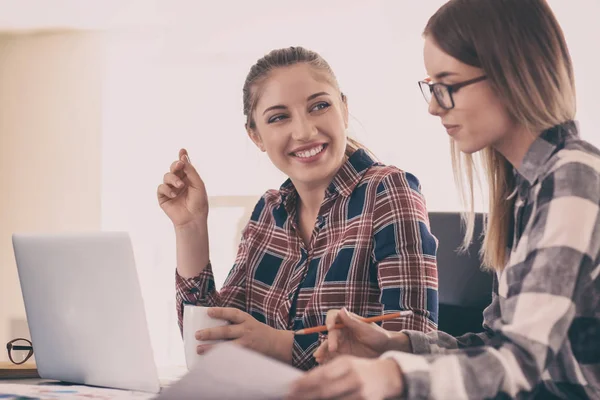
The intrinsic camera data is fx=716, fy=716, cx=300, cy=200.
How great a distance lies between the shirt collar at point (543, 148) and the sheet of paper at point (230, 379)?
1.48ft

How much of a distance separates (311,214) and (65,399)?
76 cm

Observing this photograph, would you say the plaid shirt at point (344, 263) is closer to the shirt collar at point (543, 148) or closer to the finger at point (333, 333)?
the finger at point (333, 333)

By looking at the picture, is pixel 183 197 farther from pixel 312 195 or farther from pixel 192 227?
pixel 312 195

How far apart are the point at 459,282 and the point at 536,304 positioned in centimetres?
91

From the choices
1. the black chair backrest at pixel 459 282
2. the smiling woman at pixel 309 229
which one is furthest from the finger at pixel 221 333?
the black chair backrest at pixel 459 282

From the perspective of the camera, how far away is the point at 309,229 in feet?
5.31

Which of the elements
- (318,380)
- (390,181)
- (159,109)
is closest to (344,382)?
(318,380)

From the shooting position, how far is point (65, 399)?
1007mm

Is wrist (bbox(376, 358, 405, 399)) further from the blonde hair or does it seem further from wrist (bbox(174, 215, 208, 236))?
wrist (bbox(174, 215, 208, 236))

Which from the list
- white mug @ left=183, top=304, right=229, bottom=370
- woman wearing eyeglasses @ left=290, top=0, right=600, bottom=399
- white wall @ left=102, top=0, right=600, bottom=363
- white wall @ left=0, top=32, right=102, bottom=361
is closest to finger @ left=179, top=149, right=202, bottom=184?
white mug @ left=183, top=304, right=229, bottom=370

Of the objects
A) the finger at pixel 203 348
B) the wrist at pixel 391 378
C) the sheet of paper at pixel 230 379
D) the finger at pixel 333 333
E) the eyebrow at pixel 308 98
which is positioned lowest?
the finger at pixel 203 348

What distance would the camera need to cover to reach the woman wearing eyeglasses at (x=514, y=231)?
70cm

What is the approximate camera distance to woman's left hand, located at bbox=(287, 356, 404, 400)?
63 centimetres

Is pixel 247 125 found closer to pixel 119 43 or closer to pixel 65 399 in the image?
pixel 65 399
